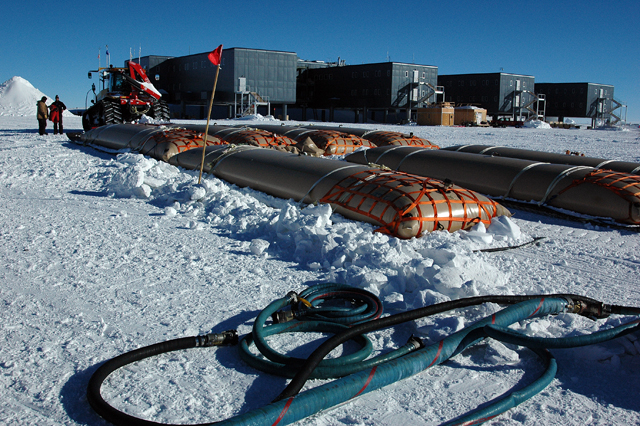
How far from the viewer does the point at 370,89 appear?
137ft

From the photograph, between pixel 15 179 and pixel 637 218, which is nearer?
pixel 637 218

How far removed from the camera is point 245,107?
124 ft

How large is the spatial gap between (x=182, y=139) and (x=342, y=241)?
6.32 metres

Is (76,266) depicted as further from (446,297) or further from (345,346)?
(446,297)

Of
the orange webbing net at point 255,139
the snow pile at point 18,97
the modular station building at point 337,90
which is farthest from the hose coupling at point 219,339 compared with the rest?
the snow pile at point 18,97

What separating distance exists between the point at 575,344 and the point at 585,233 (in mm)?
3760

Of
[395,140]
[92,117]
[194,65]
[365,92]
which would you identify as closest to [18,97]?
[194,65]

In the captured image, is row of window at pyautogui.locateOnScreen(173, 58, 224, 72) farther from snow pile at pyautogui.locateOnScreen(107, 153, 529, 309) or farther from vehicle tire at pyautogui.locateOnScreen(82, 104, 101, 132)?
snow pile at pyautogui.locateOnScreen(107, 153, 529, 309)

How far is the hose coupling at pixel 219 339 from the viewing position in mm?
2869

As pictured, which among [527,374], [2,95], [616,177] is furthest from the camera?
[2,95]

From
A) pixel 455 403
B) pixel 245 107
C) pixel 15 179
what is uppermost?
pixel 245 107

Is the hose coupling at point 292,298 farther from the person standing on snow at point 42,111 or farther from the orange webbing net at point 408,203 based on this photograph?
the person standing on snow at point 42,111

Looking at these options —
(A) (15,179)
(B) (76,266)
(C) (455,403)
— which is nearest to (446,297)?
(C) (455,403)

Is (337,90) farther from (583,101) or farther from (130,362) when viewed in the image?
(130,362)
